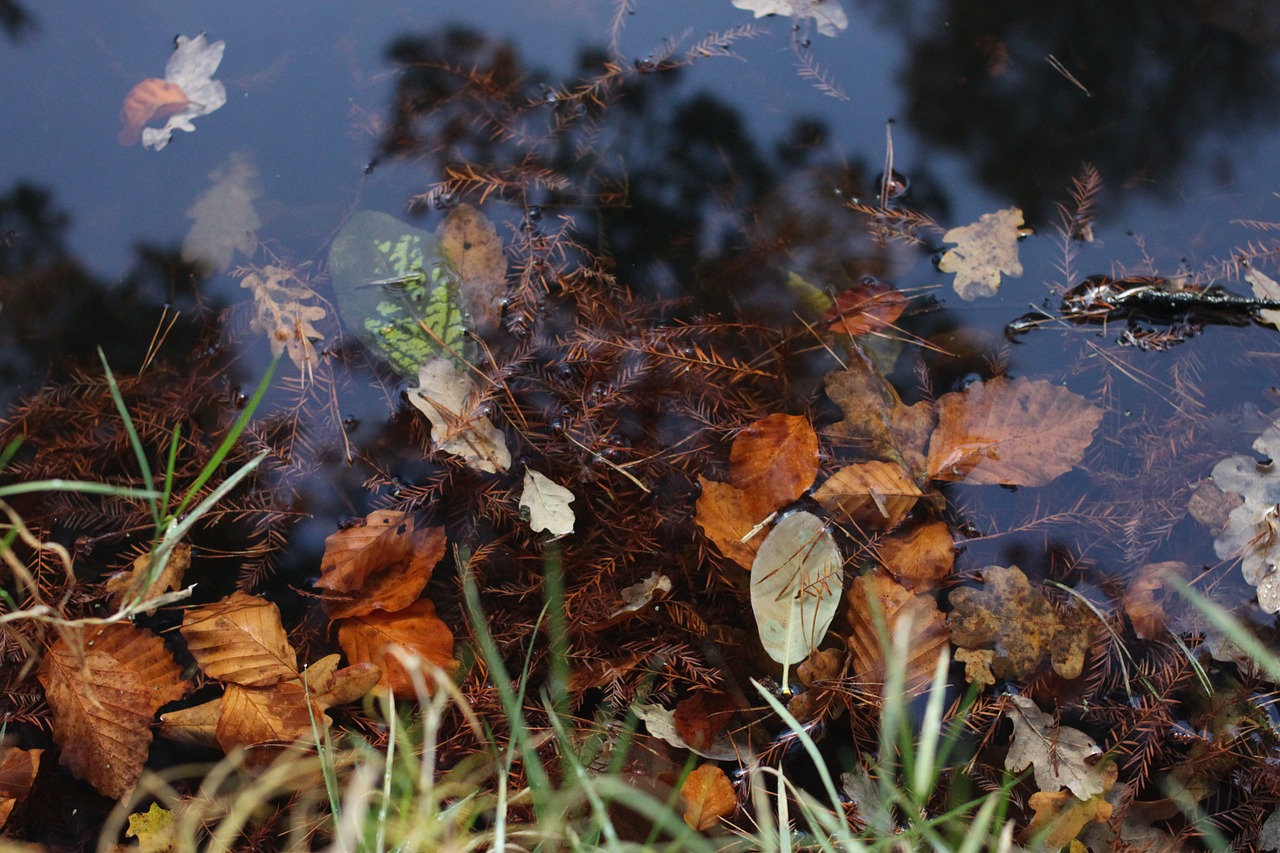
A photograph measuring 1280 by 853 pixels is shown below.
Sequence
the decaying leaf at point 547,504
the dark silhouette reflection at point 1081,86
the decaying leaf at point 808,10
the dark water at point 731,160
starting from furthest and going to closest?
the decaying leaf at point 808,10
the dark silhouette reflection at point 1081,86
the dark water at point 731,160
the decaying leaf at point 547,504

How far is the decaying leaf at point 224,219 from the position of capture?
6.34 ft

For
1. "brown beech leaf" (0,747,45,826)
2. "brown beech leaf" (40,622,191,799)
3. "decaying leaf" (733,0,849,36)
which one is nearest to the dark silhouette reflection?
"decaying leaf" (733,0,849,36)

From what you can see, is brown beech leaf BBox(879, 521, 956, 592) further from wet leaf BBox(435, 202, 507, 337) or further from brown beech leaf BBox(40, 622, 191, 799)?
brown beech leaf BBox(40, 622, 191, 799)

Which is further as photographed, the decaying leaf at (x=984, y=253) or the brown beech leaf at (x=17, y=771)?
the decaying leaf at (x=984, y=253)

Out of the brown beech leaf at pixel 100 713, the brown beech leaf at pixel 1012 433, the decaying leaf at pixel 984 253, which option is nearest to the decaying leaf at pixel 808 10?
the decaying leaf at pixel 984 253

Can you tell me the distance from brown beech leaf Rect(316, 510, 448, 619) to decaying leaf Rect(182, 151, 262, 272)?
0.74 m

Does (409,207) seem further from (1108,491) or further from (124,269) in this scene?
(1108,491)

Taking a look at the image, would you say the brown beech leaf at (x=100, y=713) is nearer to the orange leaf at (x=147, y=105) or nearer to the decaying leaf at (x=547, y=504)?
the decaying leaf at (x=547, y=504)

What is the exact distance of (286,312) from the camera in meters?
1.89

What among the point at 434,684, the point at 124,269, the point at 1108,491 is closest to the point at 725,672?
the point at 434,684

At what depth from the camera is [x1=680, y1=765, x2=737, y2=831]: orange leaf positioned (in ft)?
5.36

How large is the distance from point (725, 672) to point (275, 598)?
976 millimetres

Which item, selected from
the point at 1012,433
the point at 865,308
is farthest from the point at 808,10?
the point at 1012,433

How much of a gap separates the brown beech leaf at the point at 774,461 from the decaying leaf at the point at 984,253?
1.71ft
